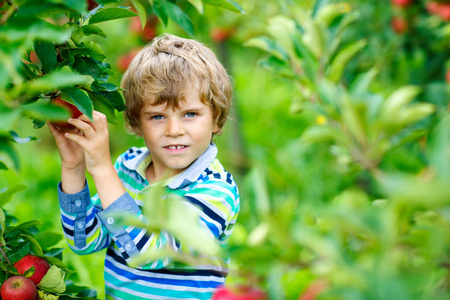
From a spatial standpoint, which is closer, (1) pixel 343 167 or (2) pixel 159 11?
(2) pixel 159 11

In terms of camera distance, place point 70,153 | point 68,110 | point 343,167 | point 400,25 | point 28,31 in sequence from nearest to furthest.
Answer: point 28,31 < point 68,110 < point 70,153 < point 343,167 < point 400,25

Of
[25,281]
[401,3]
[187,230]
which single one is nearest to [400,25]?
[401,3]

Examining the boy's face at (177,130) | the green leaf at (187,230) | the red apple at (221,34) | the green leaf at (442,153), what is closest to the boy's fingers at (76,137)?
the boy's face at (177,130)

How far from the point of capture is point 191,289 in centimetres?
124

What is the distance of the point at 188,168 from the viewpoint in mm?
1293

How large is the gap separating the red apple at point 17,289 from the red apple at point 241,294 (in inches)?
19.2

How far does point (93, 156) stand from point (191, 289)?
388 mm

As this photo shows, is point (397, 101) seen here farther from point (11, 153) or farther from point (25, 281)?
point (25, 281)

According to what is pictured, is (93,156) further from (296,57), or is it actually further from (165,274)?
(296,57)

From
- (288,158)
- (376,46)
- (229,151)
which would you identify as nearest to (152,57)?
(376,46)

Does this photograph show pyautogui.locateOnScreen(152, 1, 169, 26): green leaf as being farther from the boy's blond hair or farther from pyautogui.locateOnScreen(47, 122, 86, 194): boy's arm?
pyautogui.locateOnScreen(47, 122, 86, 194): boy's arm

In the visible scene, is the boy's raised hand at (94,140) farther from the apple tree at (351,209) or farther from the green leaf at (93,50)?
the apple tree at (351,209)

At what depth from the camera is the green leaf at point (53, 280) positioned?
3.41ft

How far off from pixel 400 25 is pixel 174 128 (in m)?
1.95
